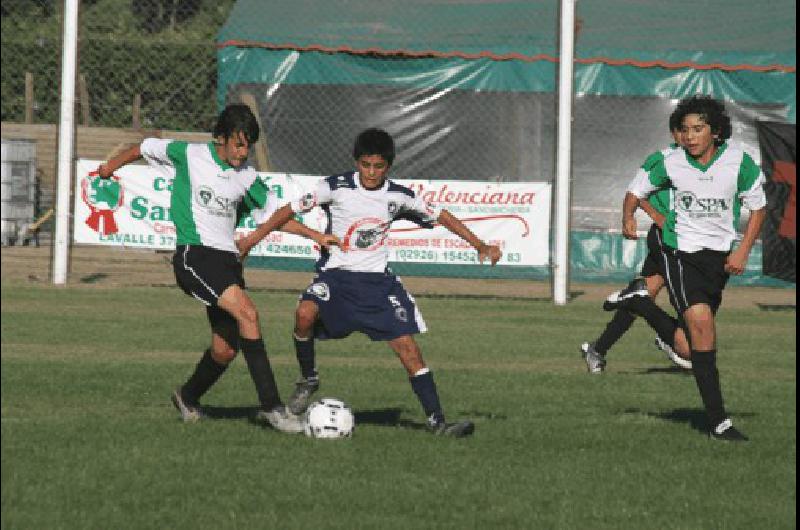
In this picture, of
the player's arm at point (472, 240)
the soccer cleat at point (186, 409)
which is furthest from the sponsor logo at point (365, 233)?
the soccer cleat at point (186, 409)

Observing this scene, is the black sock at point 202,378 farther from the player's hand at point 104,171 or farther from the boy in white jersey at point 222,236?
the player's hand at point 104,171

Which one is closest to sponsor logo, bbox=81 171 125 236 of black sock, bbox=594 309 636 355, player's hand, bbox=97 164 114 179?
black sock, bbox=594 309 636 355

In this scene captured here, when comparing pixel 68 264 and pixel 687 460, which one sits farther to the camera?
pixel 68 264

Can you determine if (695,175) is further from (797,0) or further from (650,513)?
(797,0)

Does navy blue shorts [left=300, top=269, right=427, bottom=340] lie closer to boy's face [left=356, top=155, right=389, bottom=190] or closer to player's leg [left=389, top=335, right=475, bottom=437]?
player's leg [left=389, top=335, right=475, bottom=437]

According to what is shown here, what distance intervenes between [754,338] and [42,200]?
62.5ft

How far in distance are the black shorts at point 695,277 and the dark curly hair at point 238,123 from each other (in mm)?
2716

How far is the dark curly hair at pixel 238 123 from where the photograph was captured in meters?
9.98

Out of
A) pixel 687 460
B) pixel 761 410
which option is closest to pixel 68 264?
pixel 761 410

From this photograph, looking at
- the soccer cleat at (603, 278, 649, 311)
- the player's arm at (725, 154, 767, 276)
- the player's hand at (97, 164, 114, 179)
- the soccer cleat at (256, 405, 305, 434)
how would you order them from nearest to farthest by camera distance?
the soccer cleat at (256, 405, 305, 434) → the player's arm at (725, 154, 767, 276) → the player's hand at (97, 164, 114, 179) → the soccer cleat at (603, 278, 649, 311)

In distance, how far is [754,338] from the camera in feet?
56.4

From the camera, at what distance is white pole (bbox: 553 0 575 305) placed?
20.1 metres

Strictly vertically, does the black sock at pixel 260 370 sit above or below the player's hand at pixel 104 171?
below

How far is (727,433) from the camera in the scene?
33.0ft
